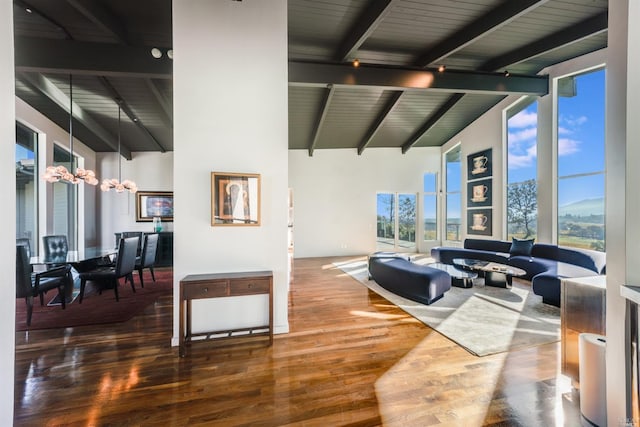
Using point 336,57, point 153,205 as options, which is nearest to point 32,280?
point 153,205

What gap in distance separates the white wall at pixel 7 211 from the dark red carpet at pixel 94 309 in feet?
8.37

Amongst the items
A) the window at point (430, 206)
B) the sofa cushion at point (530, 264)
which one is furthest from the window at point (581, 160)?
the window at point (430, 206)

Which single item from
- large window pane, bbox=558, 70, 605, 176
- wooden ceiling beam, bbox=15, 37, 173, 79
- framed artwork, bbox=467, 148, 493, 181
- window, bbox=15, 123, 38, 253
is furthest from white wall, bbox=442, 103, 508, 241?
window, bbox=15, 123, 38, 253

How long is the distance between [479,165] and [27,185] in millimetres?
10468

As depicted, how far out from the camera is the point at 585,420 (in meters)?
1.61

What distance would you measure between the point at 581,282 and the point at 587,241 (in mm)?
4159

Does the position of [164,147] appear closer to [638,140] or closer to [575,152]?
[638,140]

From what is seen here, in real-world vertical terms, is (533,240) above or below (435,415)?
above

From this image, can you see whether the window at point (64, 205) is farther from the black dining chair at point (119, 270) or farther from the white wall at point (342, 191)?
the white wall at point (342, 191)

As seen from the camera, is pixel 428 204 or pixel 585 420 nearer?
pixel 585 420

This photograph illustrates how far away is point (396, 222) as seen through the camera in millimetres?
8438

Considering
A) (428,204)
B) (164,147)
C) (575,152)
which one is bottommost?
(428,204)

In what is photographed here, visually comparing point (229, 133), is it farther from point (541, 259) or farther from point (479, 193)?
point (479, 193)

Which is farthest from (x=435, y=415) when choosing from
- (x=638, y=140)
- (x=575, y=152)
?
(x=575, y=152)
